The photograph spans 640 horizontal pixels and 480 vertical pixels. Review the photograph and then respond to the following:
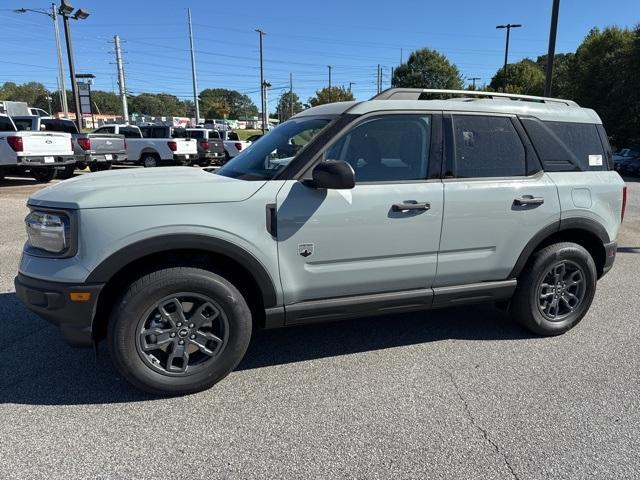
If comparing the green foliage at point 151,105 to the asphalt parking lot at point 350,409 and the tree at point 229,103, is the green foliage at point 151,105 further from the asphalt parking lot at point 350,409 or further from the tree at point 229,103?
the asphalt parking lot at point 350,409

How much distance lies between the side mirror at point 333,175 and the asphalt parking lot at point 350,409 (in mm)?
1351

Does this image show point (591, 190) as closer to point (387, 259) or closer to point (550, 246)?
point (550, 246)

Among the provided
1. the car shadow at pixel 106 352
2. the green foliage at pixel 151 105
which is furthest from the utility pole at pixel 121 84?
the green foliage at pixel 151 105

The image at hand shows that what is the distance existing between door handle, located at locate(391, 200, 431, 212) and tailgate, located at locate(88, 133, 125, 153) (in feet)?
49.6

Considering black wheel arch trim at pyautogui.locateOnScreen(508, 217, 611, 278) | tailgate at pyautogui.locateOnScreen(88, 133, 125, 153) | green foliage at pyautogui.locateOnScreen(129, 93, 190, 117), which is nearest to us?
black wheel arch trim at pyautogui.locateOnScreen(508, 217, 611, 278)

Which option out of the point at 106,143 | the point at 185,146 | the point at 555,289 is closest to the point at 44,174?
the point at 106,143

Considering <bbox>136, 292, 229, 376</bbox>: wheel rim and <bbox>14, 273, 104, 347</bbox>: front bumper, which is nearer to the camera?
<bbox>14, 273, 104, 347</bbox>: front bumper

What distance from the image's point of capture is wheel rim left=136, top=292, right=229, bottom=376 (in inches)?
118

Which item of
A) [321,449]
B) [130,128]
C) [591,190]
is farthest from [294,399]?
[130,128]

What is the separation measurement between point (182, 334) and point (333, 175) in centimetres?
138

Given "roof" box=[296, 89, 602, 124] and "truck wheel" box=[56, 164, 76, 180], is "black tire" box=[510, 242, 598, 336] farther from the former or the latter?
"truck wheel" box=[56, 164, 76, 180]

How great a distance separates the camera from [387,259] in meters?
3.41

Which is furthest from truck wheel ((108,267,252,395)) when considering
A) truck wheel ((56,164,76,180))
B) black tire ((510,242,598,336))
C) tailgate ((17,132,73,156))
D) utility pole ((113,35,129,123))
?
utility pole ((113,35,129,123))

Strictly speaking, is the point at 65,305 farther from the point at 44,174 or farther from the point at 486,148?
the point at 44,174
